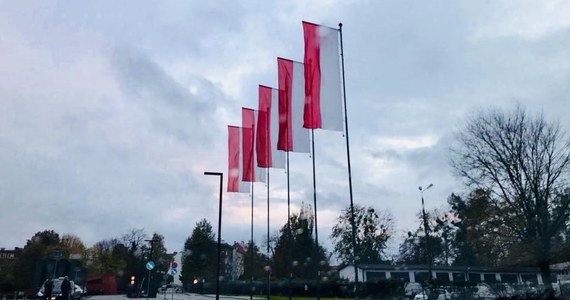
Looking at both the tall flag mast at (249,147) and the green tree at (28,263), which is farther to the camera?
the green tree at (28,263)

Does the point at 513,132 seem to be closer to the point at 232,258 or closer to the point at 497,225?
the point at 497,225

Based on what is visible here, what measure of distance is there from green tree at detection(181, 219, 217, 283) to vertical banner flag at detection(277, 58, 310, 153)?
8050cm

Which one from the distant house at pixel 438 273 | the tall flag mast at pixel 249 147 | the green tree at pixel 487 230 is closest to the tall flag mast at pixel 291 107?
the tall flag mast at pixel 249 147

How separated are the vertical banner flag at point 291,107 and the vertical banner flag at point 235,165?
6.93 metres

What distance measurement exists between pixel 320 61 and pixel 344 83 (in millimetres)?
1711

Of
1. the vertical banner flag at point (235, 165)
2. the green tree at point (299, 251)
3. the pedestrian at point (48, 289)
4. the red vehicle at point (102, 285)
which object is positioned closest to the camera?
the pedestrian at point (48, 289)

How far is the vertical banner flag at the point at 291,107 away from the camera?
887 inches

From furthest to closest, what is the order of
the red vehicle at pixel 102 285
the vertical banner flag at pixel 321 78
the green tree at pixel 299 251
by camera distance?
the green tree at pixel 299 251 → the red vehicle at pixel 102 285 → the vertical banner flag at pixel 321 78

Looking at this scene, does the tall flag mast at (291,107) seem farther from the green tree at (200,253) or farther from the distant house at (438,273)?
the green tree at (200,253)

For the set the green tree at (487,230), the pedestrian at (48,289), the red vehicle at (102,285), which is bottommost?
the pedestrian at (48,289)

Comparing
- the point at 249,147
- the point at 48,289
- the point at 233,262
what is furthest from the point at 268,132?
the point at 233,262

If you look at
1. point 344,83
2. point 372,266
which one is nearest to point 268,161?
point 344,83

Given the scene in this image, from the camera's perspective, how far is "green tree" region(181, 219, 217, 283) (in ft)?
336

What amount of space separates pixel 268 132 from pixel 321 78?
8.18 m
